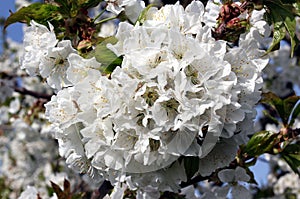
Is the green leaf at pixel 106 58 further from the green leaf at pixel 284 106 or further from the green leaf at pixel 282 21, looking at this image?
the green leaf at pixel 284 106

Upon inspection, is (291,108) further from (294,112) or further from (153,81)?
(153,81)

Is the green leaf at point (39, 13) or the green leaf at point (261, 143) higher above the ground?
the green leaf at point (39, 13)

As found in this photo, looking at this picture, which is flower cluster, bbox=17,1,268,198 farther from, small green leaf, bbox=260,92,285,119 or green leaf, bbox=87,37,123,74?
small green leaf, bbox=260,92,285,119

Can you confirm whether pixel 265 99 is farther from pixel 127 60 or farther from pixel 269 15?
pixel 127 60

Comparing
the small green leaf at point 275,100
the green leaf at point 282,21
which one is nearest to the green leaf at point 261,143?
the small green leaf at point 275,100

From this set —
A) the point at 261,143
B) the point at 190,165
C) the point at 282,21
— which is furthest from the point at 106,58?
the point at 261,143

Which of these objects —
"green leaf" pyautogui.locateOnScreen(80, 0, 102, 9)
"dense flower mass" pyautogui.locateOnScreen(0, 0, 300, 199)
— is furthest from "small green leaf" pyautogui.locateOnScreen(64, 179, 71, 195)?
"green leaf" pyautogui.locateOnScreen(80, 0, 102, 9)

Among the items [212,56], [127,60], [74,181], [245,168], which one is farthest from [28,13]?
[74,181]

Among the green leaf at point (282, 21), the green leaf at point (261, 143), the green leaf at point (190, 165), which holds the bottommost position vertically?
the green leaf at point (261, 143)
